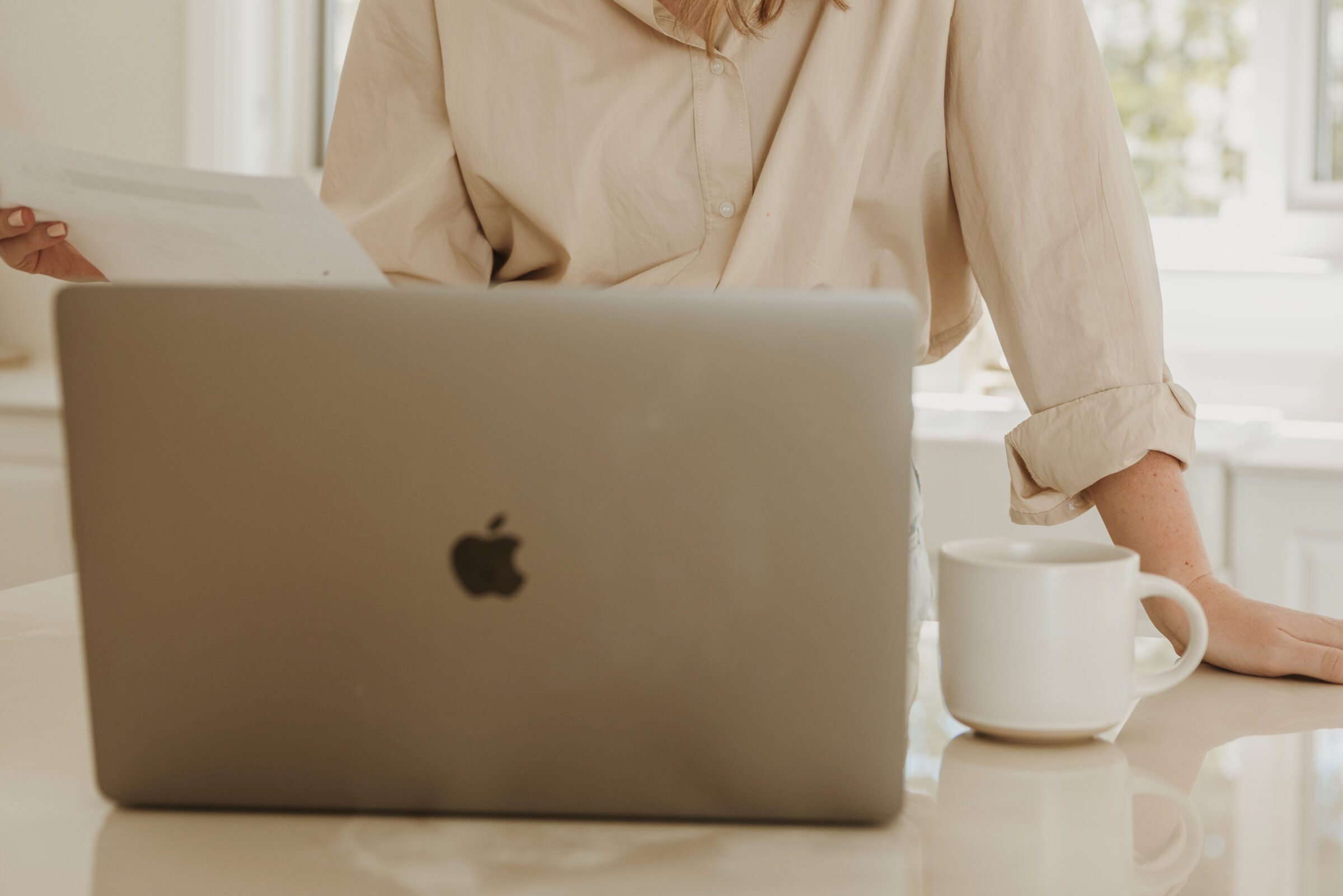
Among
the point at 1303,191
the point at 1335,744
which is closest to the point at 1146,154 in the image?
the point at 1303,191

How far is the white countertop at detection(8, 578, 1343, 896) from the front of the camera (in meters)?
0.39

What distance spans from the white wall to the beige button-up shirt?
5.41ft

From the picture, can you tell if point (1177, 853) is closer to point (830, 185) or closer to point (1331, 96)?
point (830, 185)

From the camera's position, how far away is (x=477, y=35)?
0.87 metres

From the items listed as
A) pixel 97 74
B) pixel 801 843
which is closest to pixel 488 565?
pixel 801 843

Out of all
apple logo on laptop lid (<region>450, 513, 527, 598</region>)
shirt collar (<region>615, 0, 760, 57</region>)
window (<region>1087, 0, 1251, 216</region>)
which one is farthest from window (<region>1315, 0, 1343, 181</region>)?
apple logo on laptop lid (<region>450, 513, 527, 598</region>)

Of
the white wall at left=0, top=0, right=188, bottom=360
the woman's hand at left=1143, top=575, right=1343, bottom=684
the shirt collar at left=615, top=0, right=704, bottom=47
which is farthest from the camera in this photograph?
the white wall at left=0, top=0, right=188, bottom=360

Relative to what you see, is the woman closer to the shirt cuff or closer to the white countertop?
the shirt cuff

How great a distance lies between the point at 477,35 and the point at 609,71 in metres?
0.10

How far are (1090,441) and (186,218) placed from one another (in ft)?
1.52

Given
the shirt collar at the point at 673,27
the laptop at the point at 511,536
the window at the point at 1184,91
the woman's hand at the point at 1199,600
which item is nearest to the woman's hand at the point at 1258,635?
the woman's hand at the point at 1199,600

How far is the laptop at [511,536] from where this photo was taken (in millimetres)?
395

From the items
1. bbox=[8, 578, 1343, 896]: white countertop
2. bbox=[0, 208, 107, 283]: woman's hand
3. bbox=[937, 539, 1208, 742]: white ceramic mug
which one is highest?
bbox=[0, 208, 107, 283]: woman's hand

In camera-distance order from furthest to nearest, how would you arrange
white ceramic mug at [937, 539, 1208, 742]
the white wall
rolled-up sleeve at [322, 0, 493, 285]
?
the white wall, rolled-up sleeve at [322, 0, 493, 285], white ceramic mug at [937, 539, 1208, 742]
